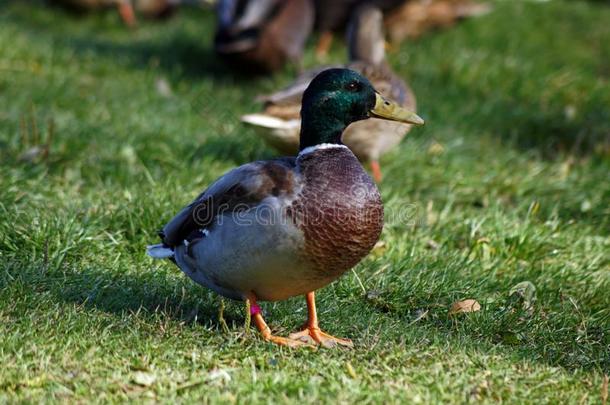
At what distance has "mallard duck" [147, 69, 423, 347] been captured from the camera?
10.9 feet

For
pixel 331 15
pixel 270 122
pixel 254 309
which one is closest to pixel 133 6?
pixel 331 15

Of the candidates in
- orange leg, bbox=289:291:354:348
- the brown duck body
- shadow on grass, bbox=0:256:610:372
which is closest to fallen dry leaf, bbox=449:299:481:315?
shadow on grass, bbox=0:256:610:372

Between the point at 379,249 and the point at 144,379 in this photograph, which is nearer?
the point at 144,379

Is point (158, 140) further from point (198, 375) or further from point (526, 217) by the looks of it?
point (198, 375)

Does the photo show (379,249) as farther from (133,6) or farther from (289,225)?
(133,6)

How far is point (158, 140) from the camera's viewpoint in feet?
20.0

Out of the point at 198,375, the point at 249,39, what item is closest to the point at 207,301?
the point at 198,375

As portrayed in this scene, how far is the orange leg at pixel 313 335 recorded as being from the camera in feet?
11.6

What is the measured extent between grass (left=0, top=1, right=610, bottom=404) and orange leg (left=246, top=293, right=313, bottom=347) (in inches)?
1.9

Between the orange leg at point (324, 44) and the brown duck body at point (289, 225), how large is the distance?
5306mm

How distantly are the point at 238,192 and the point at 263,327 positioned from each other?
522 mm

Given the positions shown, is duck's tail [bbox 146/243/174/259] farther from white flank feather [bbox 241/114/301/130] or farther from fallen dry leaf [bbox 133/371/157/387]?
white flank feather [bbox 241/114/301/130]

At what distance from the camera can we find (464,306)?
406cm

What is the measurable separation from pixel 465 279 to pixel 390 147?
73.8 inches
